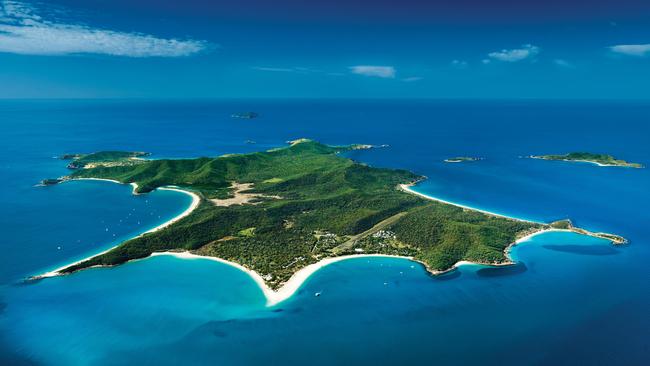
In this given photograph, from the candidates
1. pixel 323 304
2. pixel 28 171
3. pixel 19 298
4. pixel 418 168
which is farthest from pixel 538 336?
pixel 28 171

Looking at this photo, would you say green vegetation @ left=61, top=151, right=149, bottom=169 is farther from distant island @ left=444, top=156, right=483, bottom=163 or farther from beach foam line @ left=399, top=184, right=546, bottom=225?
distant island @ left=444, top=156, right=483, bottom=163

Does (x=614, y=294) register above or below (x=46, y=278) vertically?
above

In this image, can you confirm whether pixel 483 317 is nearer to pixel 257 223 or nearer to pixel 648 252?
pixel 648 252

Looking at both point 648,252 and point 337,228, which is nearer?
point 648,252

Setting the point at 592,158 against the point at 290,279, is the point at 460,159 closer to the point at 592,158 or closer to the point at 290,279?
the point at 592,158

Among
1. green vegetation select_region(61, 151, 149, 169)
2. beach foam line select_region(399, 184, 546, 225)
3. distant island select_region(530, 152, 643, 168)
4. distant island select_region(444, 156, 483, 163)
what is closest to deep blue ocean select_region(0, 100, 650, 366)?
beach foam line select_region(399, 184, 546, 225)

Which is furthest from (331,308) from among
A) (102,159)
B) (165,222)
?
(102,159)

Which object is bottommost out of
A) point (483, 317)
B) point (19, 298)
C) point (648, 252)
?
point (19, 298)
